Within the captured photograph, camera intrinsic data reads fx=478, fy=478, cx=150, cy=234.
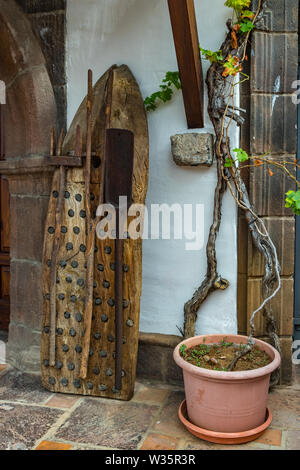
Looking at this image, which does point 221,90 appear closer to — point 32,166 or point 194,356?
point 32,166

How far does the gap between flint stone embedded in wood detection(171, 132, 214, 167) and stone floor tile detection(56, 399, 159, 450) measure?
135 cm

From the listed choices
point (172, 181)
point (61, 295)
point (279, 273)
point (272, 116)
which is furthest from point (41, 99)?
point (279, 273)

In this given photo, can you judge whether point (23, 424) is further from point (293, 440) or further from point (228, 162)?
point (228, 162)

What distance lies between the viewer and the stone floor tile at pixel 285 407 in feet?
7.78

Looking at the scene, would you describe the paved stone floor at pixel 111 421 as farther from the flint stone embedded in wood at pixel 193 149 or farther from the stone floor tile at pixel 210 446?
the flint stone embedded in wood at pixel 193 149

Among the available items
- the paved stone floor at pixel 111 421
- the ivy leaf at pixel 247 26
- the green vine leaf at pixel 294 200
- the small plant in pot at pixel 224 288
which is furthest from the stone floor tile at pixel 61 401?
the ivy leaf at pixel 247 26

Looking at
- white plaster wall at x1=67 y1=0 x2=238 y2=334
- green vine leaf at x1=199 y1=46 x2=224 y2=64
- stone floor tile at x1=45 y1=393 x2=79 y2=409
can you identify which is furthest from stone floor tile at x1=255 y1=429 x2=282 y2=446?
green vine leaf at x1=199 y1=46 x2=224 y2=64

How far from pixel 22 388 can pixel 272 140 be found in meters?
2.02

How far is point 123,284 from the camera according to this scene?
2.60 meters

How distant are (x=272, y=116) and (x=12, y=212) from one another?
173 cm

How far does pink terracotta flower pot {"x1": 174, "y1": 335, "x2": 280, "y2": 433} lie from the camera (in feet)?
7.02

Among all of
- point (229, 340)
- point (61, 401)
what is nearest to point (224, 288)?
point (229, 340)

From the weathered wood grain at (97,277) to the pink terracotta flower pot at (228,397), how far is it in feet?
1.61

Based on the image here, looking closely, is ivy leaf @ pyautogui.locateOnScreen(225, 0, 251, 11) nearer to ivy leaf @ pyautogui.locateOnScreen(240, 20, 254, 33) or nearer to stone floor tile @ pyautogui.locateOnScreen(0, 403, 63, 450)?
ivy leaf @ pyautogui.locateOnScreen(240, 20, 254, 33)
